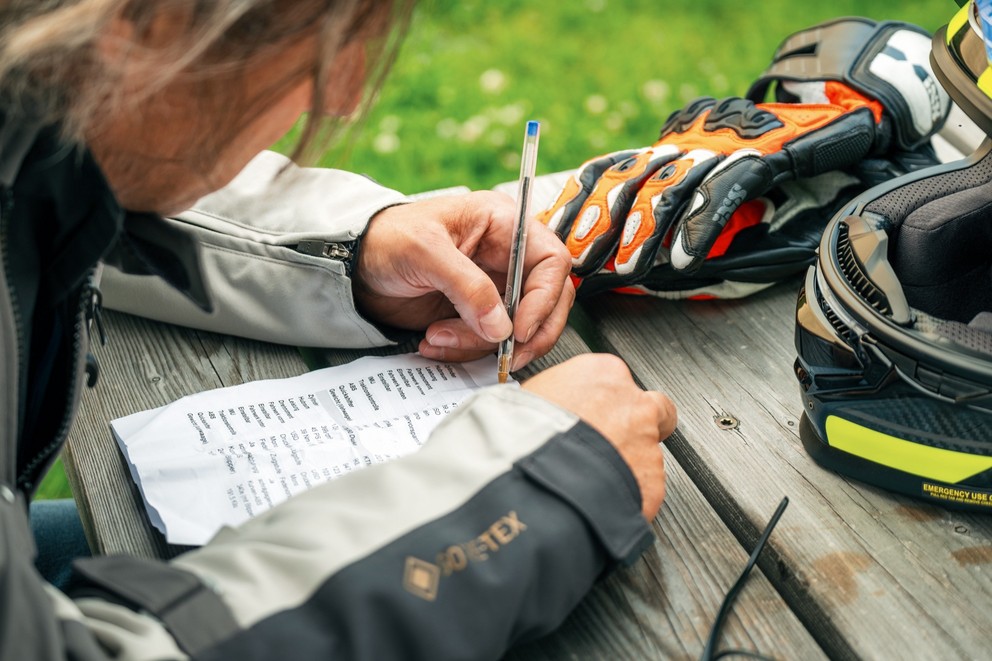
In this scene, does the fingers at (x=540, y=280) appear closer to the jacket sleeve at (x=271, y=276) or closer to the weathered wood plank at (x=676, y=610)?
the jacket sleeve at (x=271, y=276)

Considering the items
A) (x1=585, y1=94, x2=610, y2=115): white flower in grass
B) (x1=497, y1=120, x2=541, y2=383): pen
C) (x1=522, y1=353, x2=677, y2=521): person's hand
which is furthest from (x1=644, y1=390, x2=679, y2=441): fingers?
(x1=585, y1=94, x2=610, y2=115): white flower in grass

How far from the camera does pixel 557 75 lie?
9.82ft

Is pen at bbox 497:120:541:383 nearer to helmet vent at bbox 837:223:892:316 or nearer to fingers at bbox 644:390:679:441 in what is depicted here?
fingers at bbox 644:390:679:441

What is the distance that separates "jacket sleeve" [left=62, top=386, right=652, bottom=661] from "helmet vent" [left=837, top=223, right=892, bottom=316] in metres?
0.31

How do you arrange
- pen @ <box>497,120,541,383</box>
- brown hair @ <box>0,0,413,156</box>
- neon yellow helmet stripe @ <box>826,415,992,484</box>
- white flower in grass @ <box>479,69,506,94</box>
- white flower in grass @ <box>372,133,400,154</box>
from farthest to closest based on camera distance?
1. white flower in grass @ <box>479,69,506,94</box>
2. white flower in grass @ <box>372,133,400,154</box>
3. pen @ <box>497,120,541,383</box>
4. neon yellow helmet stripe @ <box>826,415,992,484</box>
5. brown hair @ <box>0,0,413,156</box>

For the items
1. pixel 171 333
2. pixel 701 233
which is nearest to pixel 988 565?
pixel 701 233

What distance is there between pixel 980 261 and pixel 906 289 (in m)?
0.10

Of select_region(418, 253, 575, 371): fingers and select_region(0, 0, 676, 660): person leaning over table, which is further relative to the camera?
select_region(418, 253, 575, 371): fingers

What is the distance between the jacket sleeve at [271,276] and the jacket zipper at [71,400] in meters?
0.29

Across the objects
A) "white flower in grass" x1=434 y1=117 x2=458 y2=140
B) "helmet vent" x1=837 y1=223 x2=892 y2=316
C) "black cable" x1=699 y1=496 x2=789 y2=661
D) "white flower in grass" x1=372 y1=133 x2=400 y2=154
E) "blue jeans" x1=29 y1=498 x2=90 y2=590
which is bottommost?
"white flower in grass" x1=372 y1=133 x2=400 y2=154

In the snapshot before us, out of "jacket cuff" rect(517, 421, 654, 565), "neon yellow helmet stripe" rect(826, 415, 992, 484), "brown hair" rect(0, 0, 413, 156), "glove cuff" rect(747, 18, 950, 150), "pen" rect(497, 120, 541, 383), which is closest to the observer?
"brown hair" rect(0, 0, 413, 156)

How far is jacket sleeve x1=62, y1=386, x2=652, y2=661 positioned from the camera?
28.5 inches

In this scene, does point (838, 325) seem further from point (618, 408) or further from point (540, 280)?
point (540, 280)

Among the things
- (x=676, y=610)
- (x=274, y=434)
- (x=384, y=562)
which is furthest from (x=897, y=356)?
(x=274, y=434)
